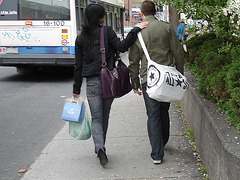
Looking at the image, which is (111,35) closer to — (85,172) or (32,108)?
(85,172)

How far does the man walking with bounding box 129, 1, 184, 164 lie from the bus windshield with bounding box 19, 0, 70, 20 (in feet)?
25.7

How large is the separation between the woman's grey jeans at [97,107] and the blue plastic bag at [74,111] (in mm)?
147

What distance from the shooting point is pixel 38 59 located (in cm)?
1219

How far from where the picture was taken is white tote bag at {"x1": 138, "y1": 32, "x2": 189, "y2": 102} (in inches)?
167

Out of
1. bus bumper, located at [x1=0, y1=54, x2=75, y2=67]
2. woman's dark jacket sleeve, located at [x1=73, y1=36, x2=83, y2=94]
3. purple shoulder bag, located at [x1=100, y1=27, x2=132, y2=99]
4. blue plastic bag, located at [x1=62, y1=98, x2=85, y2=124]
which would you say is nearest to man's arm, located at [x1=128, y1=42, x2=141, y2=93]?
purple shoulder bag, located at [x1=100, y1=27, x2=132, y2=99]

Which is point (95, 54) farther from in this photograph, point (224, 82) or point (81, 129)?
point (224, 82)

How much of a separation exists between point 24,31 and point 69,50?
1523 millimetres

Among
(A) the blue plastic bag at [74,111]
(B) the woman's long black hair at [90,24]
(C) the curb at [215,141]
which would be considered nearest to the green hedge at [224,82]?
(C) the curb at [215,141]

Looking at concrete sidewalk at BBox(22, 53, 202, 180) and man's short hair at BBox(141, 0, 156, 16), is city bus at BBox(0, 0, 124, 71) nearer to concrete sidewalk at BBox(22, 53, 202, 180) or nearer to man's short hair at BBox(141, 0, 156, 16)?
concrete sidewalk at BBox(22, 53, 202, 180)

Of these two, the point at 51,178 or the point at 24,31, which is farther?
the point at 24,31

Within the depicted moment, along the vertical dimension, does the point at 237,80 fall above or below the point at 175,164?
above

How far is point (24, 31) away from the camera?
1224 centimetres

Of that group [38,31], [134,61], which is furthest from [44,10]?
[134,61]

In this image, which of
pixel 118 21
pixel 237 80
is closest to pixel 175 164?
pixel 237 80
